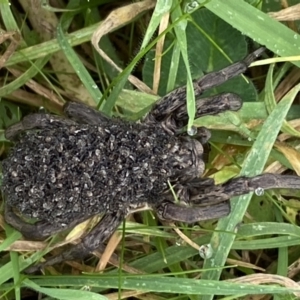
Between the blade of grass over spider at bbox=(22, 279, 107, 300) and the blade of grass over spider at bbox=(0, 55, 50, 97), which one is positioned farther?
the blade of grass over spider at bbox=(0, 55, 50, 97)

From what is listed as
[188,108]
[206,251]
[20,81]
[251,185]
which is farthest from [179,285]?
[20,81]

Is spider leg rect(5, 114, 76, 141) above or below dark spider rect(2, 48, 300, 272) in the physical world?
above

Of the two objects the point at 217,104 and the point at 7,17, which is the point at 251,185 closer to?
the point at 217,104

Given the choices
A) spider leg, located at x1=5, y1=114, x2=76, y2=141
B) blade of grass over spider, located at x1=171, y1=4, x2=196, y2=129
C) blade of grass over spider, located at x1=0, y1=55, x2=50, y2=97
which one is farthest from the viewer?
blade of grass over spider, located at x1=0, y1=55, x2=50, y2=97

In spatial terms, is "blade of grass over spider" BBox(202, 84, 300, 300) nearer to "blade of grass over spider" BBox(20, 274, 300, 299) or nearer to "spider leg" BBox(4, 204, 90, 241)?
"blade of grass over spider" BBox(20, 274, 300, 299)

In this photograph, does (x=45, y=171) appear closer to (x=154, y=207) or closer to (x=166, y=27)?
(x=154, y=207)

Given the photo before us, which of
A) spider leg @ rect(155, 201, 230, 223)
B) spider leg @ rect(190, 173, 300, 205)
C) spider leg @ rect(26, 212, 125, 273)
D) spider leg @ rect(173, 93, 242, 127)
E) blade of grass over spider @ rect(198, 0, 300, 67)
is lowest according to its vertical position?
spider leg @ rect(26, 212, 125, 273)

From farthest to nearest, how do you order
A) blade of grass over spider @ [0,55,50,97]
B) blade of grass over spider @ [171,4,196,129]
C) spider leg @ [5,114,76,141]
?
blade of grass over spider @ [0,55,50,97] < spider leg @ [5,114,76,141] < blade of grass over spider @ [171,4,196,129]

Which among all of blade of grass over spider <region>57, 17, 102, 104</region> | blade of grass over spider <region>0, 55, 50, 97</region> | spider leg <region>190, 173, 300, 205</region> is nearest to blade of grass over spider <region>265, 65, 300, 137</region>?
spider leg <region>190, 173, 300, 205</region>

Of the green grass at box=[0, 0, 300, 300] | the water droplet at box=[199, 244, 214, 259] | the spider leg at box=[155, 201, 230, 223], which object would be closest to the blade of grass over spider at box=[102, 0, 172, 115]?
the green grass at box=[0, 0, 300, 300]
